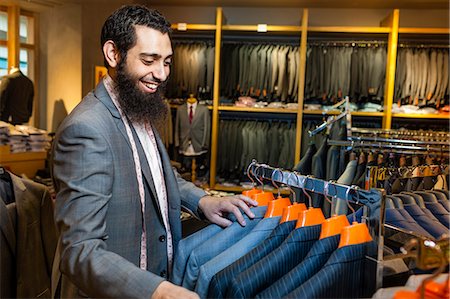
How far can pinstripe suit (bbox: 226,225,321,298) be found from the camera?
36.4 inches

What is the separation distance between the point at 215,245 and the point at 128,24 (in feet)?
2.26

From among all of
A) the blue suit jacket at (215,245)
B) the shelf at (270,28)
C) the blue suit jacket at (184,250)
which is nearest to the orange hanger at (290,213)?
the blue suit jacket at (215,245)

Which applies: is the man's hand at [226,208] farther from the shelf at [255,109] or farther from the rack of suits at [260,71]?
the rack of suits at [260,71]

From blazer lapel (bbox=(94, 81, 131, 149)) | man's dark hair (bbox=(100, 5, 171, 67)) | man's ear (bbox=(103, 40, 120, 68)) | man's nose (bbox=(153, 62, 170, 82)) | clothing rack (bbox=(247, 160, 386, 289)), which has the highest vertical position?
man's dark hair (bbox=(100, 5, 171, 67))

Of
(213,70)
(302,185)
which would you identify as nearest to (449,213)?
(302,185)

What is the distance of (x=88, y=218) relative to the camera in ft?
3.22

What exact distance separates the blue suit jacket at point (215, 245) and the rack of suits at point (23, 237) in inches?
41.6

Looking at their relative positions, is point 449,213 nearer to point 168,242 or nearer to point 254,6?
point 168,242

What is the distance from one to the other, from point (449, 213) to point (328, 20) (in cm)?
360

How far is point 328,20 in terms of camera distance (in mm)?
4477

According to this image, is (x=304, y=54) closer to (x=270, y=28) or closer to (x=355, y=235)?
(x=270, y=28)

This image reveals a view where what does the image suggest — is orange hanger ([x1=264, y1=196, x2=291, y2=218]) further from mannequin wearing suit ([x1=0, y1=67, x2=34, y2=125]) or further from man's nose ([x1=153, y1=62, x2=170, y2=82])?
mannequin wearing suit ([x1=0, y1=67, x2=34, y2=125])

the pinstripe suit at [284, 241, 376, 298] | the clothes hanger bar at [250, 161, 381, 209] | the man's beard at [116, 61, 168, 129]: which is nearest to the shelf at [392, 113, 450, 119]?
the clothes hanger bar at [250, 161, 381, 209]

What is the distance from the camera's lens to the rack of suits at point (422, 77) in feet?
12.9
